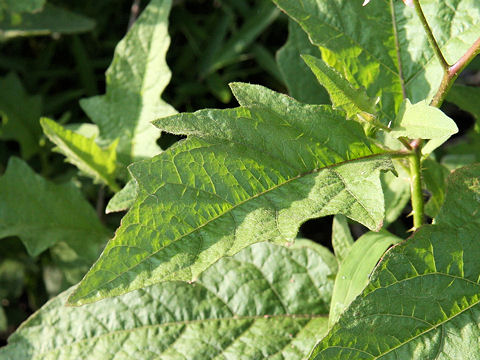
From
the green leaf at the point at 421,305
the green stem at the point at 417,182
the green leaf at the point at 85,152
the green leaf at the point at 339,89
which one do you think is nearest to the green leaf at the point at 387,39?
the green stem at the point at 417,182

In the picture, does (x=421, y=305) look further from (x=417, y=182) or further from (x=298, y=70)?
(x=298, y=70)

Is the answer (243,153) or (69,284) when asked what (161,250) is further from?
(69,284)

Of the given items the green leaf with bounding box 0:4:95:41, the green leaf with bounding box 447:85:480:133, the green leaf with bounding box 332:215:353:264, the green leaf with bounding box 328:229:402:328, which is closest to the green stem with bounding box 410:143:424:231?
the green leaf with bounding box 328:229:402:328

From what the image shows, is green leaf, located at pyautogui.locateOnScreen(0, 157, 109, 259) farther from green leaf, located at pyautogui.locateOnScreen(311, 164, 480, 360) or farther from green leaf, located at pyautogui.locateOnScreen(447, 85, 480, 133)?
green leaf, located at pyautogui.locateOnScreen(447, 85, 480, 133)

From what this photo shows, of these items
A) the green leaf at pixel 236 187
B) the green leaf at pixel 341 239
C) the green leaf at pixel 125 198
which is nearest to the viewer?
the green leaf at pixel 236 187

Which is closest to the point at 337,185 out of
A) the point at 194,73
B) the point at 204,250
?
the point at 204,250

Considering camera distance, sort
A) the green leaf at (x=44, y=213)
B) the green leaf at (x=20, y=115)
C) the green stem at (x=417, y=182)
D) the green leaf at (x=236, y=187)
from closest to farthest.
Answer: the green leaf at (x=236, y=187), the green stem at (x=417, y=182), the green leaf at (x=44, y=213), the green leaf at (x=20, y=115)

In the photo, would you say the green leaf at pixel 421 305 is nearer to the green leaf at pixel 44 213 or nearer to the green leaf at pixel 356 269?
the green leaf at pixel 356 269
